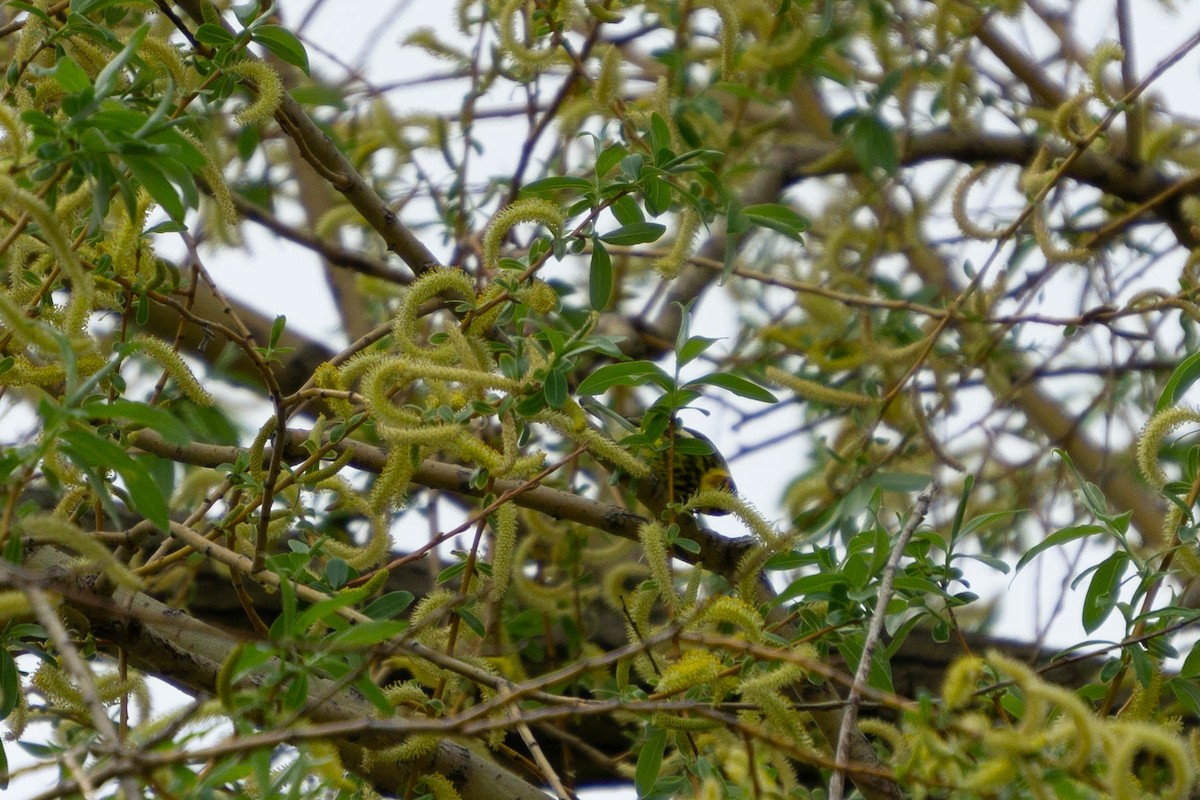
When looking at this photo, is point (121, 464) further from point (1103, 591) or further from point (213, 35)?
point (1103, 591)

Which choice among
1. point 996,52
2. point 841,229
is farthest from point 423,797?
point 996,52

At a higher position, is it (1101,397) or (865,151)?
(865,151)

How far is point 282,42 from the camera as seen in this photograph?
40.5 inches

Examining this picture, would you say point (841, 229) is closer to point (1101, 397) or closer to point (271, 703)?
point (1101, 397)

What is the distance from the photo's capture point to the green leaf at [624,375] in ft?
3.28

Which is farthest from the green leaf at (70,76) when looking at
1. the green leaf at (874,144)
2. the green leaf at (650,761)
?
the green leaf at (874,144)

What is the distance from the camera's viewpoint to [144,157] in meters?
0.82

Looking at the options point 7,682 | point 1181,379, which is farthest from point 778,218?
point 7,682

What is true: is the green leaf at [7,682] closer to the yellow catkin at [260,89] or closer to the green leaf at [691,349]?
the yellow catkin at [260,89]

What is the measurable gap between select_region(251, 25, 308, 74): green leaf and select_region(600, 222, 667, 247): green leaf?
0.30 m

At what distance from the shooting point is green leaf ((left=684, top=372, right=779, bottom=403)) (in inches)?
41.0

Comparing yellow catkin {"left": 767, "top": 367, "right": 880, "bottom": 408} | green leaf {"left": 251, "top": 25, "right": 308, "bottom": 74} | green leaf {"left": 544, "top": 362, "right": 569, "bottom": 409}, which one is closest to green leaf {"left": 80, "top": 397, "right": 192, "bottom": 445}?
green leaf {"left": 544, "top": 362, "right": 569, "bottom": 409}

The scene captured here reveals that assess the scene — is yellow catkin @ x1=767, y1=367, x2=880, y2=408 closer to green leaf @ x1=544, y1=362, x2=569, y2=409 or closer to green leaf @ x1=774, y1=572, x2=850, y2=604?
green leaf @ x1=774, y1=572, x2=850, y2=604

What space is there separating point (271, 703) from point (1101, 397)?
1675mm
